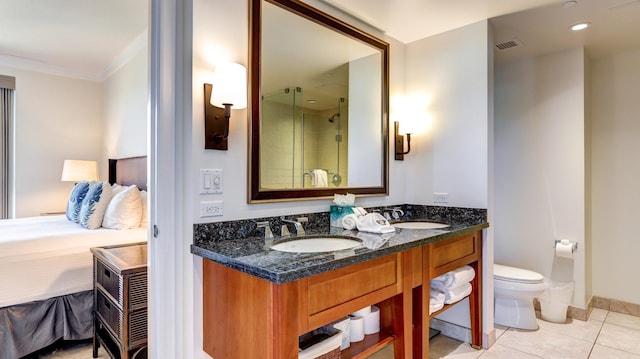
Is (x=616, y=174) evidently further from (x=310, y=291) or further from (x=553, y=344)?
(x=310, y=291)

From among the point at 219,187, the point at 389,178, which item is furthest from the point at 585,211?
the point at 219,187

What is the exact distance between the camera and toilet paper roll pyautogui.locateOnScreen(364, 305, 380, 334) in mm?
1725

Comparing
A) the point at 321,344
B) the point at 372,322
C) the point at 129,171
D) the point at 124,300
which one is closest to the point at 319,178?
the point at 372,322

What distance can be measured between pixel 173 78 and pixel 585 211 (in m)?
3.28

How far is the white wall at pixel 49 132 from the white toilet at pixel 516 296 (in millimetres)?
4998

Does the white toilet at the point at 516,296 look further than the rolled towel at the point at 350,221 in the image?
Yes

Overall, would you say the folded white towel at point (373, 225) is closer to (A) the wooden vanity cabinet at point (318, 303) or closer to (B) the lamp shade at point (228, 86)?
(A) the wooden vanity cabinet at point (318, 303)

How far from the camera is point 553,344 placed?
92.0 inches

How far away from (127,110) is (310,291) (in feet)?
11.8

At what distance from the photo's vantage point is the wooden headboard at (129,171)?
11.1 feet

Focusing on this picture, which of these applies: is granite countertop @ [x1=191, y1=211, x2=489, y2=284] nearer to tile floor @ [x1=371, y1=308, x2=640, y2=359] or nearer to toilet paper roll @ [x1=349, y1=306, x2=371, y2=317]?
toilet paper roll @ [x1=349, y1=306, x2=371, y2=317]

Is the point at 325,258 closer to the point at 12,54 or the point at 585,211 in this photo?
the point at 585,211

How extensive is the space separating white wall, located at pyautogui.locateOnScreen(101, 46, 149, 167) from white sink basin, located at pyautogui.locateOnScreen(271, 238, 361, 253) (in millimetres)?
2399

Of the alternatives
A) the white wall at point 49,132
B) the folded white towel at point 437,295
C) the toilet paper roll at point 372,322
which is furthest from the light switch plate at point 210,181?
the white wall at point 49,132
